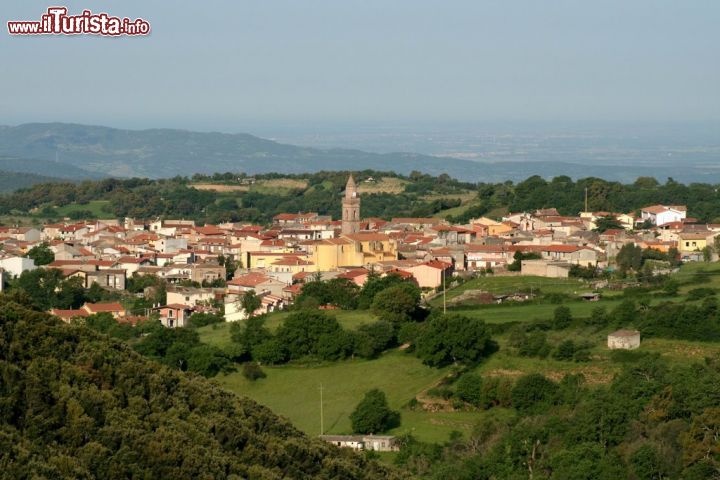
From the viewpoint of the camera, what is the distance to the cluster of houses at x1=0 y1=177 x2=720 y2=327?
144ft

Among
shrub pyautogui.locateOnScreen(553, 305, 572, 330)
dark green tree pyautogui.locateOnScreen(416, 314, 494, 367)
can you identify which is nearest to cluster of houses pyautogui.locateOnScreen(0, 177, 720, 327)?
shrub pyautogui.locateOnScreen(553, 305, 572, 330)

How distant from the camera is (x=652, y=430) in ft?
83.7

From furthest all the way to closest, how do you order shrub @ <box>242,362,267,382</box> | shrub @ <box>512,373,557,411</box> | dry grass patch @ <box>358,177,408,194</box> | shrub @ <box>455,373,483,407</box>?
dry grass patch @ <box>358,177,408,194</box> < shrub @ <box>242,362,267,382</box> < shrub @ <box>455,373,483,407</box> < shrub @ <box>512,373,557,411</box>

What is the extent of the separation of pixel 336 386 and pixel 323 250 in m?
15.8

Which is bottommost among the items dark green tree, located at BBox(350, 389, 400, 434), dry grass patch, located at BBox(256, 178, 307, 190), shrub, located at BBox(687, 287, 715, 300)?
dark green tree, located at BBox(350, 389, 400, 434)

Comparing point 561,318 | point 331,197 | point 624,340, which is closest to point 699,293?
point 561,318

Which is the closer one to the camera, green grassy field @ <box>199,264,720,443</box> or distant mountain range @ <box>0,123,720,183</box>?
green grassy field @ <box>199,264,720,443</box>

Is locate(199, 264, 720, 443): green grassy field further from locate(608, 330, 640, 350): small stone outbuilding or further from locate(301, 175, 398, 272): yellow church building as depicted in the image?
locate(301, 175, 398, 272): yellow church building

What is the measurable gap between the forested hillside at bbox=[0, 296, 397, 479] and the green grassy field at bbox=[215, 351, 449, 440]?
9.66 metres

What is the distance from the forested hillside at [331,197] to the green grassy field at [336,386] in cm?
2677

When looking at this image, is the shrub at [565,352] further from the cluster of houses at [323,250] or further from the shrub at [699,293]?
the cluster of houses at [323,250]

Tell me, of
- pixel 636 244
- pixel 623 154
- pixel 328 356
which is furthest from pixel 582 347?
pixel 623 154

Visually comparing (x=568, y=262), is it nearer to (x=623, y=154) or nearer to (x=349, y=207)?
(x=349, y=207)

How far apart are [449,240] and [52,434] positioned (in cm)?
3726
